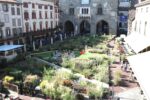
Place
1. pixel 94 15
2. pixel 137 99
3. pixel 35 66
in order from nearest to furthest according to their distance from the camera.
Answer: pixel 137 99 → pixel 35 66 → pixel 94 15

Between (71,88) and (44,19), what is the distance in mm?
37612

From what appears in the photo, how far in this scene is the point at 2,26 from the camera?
3950cm

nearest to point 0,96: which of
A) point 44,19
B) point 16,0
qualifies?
point 16,0

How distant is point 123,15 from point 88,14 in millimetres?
9517

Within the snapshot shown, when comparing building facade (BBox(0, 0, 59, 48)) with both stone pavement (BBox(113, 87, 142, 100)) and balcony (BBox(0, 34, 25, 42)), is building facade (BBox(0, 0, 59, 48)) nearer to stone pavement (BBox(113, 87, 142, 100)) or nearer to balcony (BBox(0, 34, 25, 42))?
balcony (BBox(0, 34, 25, 42))

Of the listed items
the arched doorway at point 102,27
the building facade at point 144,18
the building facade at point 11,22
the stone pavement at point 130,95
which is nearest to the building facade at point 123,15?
the arched doorway at point 102,27

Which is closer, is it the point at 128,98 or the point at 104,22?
the point at 128,98

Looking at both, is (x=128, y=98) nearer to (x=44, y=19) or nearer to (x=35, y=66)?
(x=35, y=66)

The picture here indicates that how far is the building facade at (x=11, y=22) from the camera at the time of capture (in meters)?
39.9

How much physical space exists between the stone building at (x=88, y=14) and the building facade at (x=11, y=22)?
76.2 ft

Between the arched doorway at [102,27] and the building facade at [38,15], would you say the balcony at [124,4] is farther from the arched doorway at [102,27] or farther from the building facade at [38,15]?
the building facade at [38,15]

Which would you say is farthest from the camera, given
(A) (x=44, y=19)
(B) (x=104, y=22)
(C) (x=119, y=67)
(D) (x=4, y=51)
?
(B) (x=104, y=22)

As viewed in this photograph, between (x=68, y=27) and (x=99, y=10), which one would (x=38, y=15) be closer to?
(x=68, y=27)

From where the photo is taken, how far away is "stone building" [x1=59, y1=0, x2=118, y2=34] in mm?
63016
